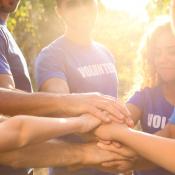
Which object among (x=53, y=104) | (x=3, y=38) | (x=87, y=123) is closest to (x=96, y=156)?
(x=87, y=123)

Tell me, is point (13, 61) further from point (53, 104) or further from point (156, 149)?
point (156, 149)

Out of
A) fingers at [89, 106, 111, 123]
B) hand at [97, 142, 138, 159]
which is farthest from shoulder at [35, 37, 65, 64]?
hand at [97, 142, 138, 159]

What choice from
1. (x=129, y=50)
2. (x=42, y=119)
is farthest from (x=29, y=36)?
(x=129, y=50)

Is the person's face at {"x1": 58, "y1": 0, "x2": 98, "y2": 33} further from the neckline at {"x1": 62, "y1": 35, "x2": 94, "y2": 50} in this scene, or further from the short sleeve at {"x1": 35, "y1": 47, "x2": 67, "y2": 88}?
the short sleeve at {"x1": 35, "y1": 47, "x2": 67, "y2": 88}

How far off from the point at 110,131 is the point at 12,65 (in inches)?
32.0

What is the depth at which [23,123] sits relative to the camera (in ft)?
6.73

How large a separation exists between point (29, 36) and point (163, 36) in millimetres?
9101

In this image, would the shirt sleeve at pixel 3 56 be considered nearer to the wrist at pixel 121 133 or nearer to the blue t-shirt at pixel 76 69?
the blue t-shirt at pixel 76 69

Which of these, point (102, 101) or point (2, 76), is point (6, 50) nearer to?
point (2, 76)

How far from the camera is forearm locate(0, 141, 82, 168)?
2.31 meters

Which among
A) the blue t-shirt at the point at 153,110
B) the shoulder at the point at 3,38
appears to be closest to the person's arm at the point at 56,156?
the blue t-shirt at the point at 153,110

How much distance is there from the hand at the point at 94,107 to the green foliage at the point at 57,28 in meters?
1.24

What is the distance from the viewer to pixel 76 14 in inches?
147

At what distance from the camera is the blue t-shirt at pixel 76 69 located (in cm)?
330
